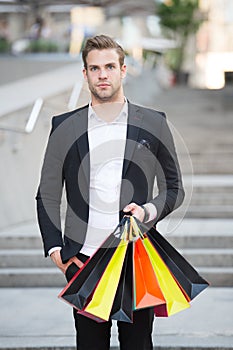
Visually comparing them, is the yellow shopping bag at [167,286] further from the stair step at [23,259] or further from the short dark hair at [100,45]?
the stair step at [23,259]

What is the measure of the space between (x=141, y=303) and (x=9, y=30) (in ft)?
102

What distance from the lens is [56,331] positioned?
18.0ft

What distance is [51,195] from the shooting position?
365cm

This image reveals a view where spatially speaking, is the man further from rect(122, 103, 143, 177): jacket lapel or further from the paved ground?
the paved ground

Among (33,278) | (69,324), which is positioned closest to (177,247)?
(33,278)

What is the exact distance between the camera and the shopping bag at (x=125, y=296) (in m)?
3.38

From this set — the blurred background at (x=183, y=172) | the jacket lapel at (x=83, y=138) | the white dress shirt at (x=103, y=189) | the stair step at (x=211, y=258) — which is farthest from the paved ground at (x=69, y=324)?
the jacket lapel at (x=83, y=138)

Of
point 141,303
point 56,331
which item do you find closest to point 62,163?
point 141,303

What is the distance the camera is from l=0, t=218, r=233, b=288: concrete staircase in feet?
22.5

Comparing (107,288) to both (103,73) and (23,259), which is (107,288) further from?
(23,259)

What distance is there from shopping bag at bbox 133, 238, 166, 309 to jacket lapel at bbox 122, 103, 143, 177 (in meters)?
0.36

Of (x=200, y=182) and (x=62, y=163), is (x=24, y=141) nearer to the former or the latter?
(x=200, y=182)

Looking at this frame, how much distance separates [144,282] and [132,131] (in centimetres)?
67

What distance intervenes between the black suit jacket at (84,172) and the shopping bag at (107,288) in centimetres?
20
